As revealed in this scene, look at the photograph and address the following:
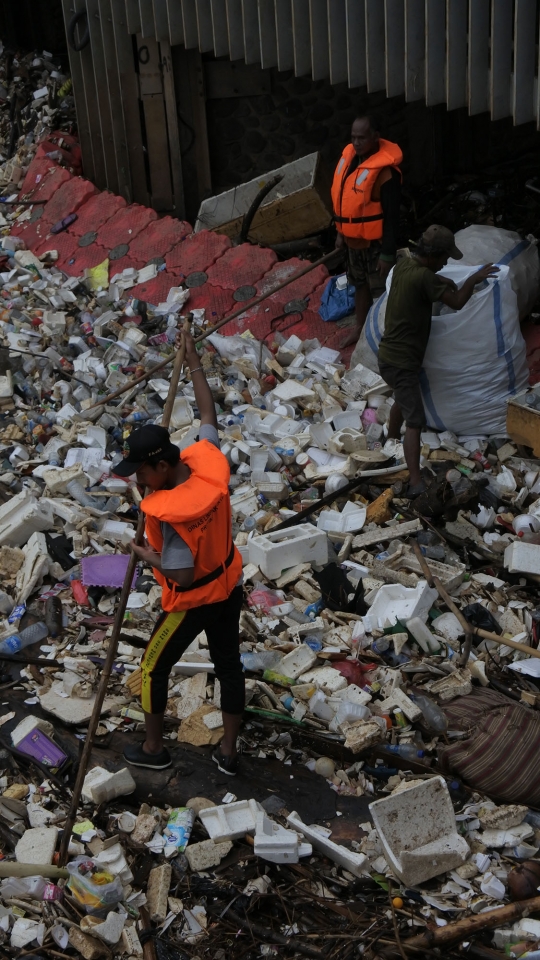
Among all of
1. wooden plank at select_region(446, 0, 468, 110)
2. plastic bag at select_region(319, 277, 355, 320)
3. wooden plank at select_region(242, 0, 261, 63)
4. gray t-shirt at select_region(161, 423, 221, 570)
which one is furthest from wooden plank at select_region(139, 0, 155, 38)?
gray t-shirt at select_region(161, 423, 221, 570)

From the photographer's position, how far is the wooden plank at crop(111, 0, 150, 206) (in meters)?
8.72

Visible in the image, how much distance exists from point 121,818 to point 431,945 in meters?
1.28

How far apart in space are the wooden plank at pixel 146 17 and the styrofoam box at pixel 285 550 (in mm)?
5320

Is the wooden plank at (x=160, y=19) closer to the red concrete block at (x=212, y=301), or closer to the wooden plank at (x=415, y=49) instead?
the red concrete block at (x=212, y=301)

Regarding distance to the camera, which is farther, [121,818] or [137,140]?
[137,140]

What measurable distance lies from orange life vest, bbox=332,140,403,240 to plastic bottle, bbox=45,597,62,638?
3.39 m

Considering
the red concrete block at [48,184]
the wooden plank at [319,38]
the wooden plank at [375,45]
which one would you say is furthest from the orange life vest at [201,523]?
the red concrete block at [48,184]

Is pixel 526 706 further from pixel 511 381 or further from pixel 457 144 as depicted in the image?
pixel 457 144

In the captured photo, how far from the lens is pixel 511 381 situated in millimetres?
6188

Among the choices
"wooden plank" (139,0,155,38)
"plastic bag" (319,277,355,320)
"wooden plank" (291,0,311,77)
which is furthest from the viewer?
"wooden plank" (139,0,155,38)

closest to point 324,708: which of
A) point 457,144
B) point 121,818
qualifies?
point 121,818

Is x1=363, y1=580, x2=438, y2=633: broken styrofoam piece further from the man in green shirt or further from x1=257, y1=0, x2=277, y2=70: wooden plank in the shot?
x1=257, y1=0, x2=277, y2=70: wooden plank

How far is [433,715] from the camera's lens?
13.8 ft

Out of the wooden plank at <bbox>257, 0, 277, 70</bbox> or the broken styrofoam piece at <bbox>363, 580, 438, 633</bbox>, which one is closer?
the broken styrofoam piece at <bbox>363, 580, 438, 633</bbox>
